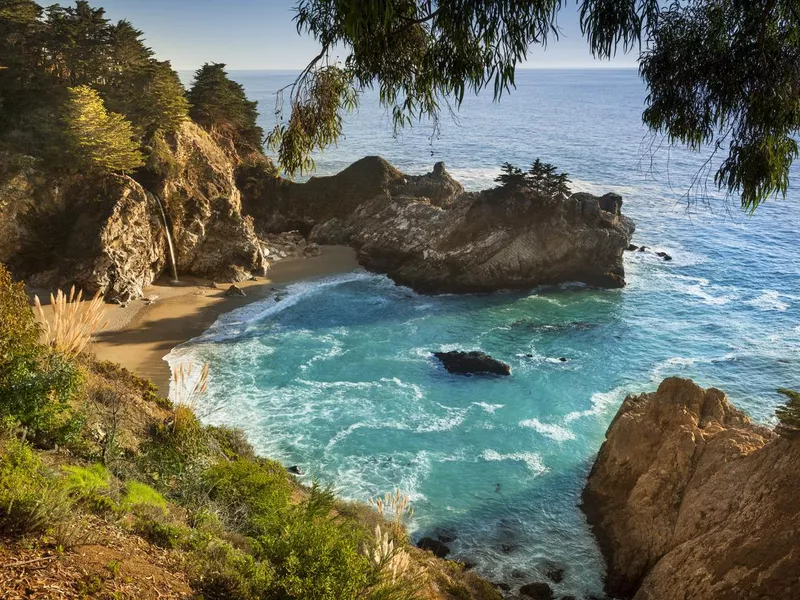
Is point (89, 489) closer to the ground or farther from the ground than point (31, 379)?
closer to the ground

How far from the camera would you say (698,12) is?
6062mm

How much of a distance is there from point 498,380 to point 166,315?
18.0 m

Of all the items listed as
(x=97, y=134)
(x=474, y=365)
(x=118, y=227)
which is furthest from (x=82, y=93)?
(x=474, y=365)

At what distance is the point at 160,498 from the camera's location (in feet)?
29.1

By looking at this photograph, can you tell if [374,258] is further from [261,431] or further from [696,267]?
[696,267]

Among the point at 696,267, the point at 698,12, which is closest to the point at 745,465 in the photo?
the point at 698,12

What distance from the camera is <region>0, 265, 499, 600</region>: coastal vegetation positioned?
6.47 meters

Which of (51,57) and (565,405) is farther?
(51,57)

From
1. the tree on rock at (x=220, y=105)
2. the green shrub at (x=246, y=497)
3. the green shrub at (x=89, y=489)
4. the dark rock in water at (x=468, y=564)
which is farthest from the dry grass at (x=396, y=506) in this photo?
the tree on rock at (x=220, y=105)

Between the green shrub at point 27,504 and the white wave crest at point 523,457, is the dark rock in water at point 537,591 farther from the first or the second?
the green shrub at point 27,504

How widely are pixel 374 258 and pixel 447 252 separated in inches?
217

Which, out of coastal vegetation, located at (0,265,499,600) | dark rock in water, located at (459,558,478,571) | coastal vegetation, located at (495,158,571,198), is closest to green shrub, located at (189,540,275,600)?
coastal vegetation, located at (0,265,499,600)

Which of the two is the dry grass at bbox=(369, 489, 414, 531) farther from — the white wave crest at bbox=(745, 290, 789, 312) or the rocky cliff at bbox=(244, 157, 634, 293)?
the white wave crest at bbox=(745, 290, 789, 312)

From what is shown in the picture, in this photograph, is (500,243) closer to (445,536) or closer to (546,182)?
(546,182)
